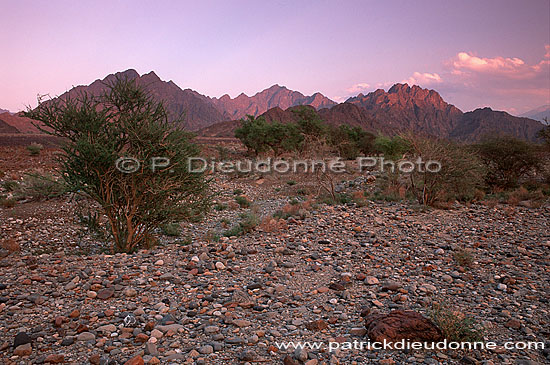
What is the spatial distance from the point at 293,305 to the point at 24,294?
143 inches

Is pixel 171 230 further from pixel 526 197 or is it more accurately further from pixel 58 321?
pixel 526 197

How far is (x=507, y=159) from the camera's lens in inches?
541

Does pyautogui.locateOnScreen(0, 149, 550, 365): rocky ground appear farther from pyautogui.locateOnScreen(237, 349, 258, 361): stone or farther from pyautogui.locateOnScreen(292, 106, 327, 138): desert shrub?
pyautogui.locateOnScreen(292, 106, 327, 138): desert shrub

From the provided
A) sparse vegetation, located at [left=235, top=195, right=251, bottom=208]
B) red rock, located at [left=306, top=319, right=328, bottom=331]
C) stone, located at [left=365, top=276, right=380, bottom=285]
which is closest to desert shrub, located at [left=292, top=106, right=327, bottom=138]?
sparse vegetation, located at [left=235, top=195, right=251, bottom=208]

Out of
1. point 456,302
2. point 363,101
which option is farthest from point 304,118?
point 363,101

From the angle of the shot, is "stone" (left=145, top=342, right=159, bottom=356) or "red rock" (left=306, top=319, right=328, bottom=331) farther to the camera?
"red rock" (left=306, top=319, right=328, bottom=331)

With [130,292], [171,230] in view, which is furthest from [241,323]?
[171,230]

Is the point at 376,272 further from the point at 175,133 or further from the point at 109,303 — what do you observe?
the point at 175,133

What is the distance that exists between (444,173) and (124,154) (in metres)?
9.95

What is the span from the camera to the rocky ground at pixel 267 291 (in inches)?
122

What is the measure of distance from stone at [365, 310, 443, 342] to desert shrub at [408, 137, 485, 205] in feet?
26.4

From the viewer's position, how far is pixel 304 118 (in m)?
28.7

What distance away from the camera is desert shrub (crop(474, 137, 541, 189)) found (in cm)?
1356

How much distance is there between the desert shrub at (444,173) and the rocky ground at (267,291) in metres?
2.77
